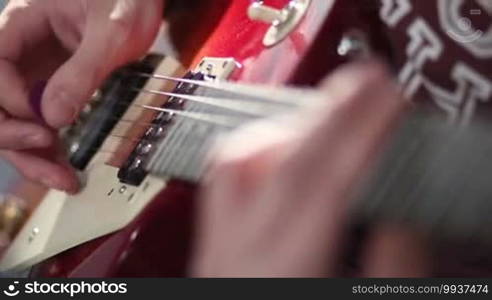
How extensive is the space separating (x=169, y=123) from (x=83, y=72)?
117 millimetres

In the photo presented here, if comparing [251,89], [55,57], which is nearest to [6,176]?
[55,57]

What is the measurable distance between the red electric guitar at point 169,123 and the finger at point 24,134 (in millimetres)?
29

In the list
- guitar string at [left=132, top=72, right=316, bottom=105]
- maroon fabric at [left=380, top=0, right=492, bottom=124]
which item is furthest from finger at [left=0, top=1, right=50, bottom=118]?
maroon fabric at [left=380, top=0, right=492, bottom=124]

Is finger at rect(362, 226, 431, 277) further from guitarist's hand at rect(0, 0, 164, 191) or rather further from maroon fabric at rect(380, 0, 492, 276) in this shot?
guitarist's hand at rect(0, 0, 164, 191)

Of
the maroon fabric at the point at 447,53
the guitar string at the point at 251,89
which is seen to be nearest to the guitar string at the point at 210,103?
the guitar string at the point at 251,89

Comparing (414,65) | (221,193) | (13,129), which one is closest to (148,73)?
(13,129)

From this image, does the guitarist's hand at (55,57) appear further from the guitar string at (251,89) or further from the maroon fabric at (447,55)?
the maroon fabric at (447,55)

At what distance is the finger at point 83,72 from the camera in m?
0.70

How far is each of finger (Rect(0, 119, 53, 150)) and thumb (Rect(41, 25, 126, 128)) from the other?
22mm

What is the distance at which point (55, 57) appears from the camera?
836 millimetres

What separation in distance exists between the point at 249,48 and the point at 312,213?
1.18 ft

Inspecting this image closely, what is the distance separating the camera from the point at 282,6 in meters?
0.68

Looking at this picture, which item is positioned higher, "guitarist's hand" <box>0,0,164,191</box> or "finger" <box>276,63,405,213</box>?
"finger" <box>276,63,405,213</box>

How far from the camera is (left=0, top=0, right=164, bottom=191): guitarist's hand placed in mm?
713
